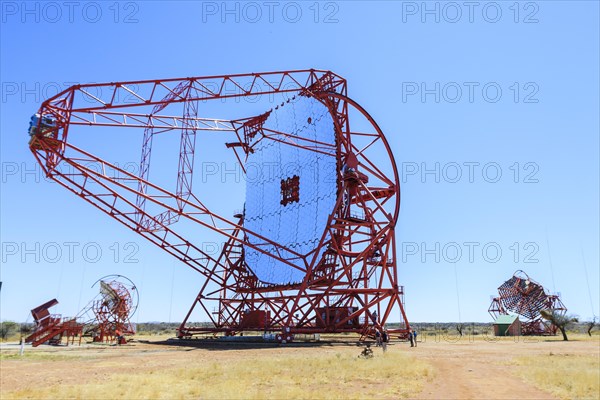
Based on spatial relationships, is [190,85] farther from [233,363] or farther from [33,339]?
[33,339]

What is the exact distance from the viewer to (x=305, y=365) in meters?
22.8

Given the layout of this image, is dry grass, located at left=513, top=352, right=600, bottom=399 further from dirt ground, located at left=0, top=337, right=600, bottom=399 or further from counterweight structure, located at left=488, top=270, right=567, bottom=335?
counterweight structure, located at left=488, top=270, right=567, bottom=335

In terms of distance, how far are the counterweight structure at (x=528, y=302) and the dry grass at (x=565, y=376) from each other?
182 ft

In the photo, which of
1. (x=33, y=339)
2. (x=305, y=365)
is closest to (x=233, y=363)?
(x=305, y=365)

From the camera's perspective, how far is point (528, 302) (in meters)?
75.1

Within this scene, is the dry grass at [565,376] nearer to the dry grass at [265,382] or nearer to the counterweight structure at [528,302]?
the dry grass at [265,382]

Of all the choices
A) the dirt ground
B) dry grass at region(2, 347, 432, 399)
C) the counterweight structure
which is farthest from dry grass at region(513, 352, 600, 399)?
the counterweight structure

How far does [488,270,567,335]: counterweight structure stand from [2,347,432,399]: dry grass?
5990cm

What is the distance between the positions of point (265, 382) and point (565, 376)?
39.1ft

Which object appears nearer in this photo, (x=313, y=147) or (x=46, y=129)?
(x=46, y=129)

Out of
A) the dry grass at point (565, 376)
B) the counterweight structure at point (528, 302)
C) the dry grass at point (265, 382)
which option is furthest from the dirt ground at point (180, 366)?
the counterweight structure at point (528, 302)

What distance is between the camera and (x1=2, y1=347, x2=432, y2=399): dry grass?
51.2 ft

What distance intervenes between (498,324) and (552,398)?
2578 inches

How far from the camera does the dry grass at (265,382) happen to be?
15602mm
